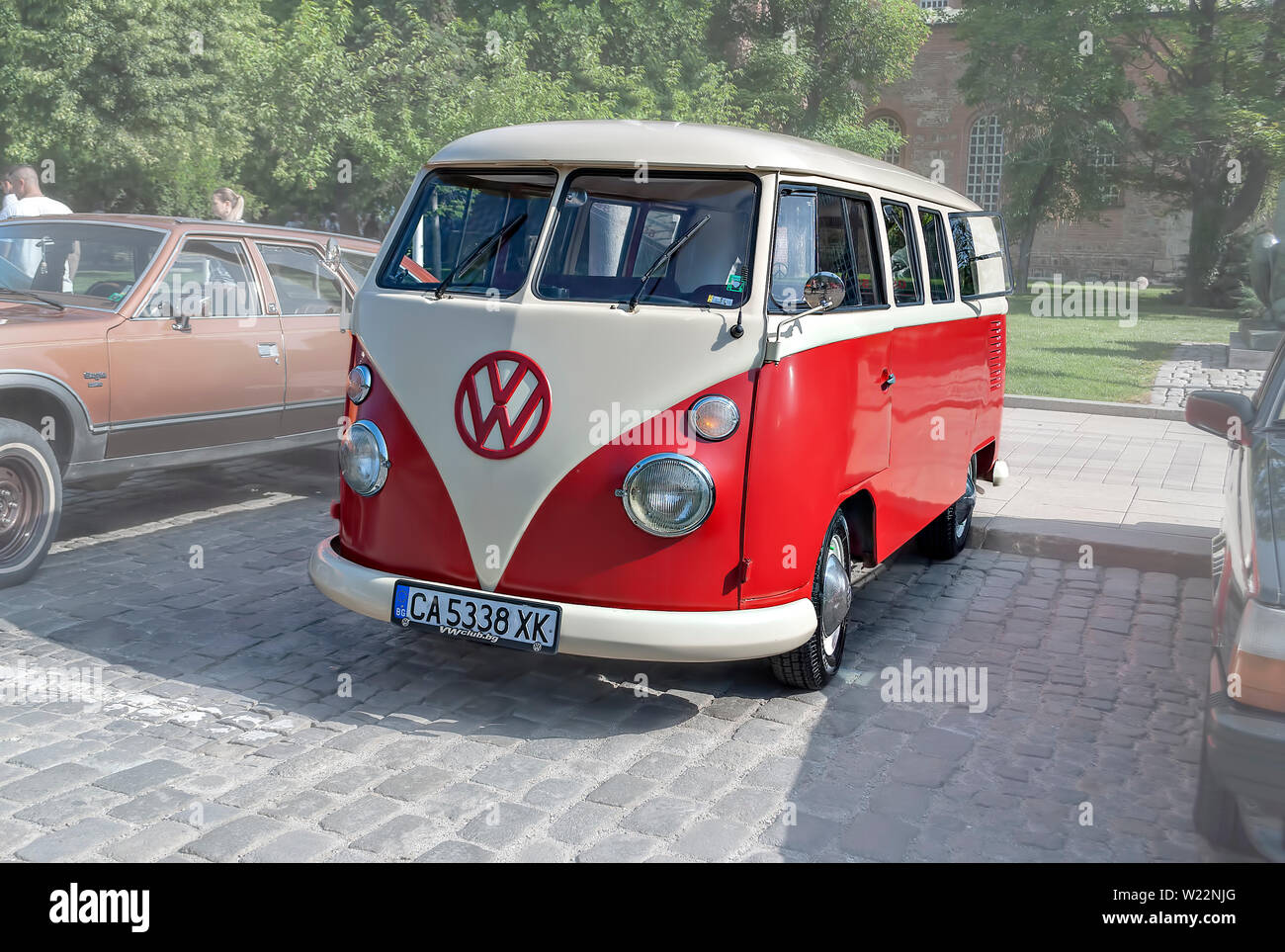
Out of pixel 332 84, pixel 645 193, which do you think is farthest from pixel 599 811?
pixel 332 84

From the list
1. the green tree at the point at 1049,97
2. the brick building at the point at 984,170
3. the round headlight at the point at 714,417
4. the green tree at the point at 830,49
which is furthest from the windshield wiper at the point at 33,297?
the brick building at the point at 984,170

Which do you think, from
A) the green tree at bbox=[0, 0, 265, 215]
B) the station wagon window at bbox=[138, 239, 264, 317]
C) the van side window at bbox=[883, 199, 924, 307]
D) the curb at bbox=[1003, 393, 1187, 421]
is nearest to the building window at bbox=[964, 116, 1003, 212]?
the green tree at bbox=[0, 0, 265, 215]

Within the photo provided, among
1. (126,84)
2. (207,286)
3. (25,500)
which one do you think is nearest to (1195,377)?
(207,286)

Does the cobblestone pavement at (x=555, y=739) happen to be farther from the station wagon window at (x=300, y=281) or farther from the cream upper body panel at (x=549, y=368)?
the station wagon window at (x=300, y=281)

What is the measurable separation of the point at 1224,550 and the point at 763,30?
36.8 meters

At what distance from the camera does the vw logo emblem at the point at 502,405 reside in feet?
14.7

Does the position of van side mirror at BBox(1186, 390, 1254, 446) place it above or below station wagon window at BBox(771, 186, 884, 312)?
below

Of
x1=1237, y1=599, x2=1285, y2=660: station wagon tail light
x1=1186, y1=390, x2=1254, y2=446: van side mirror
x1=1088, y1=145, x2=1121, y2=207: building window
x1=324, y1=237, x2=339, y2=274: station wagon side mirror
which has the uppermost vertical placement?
x1=1088, y1=145, x2=1121, y2=207: building window

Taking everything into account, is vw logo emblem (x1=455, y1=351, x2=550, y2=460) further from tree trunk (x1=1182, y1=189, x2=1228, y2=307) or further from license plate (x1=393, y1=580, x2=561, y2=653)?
tree trunk (x1=1182, y1=189, x2=1228, y2=307)

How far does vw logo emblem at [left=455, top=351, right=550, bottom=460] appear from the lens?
4480mm

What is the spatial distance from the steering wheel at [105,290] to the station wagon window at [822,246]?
4303 mm

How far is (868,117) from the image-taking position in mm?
51094

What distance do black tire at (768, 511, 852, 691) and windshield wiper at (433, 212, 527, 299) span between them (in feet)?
5.90
